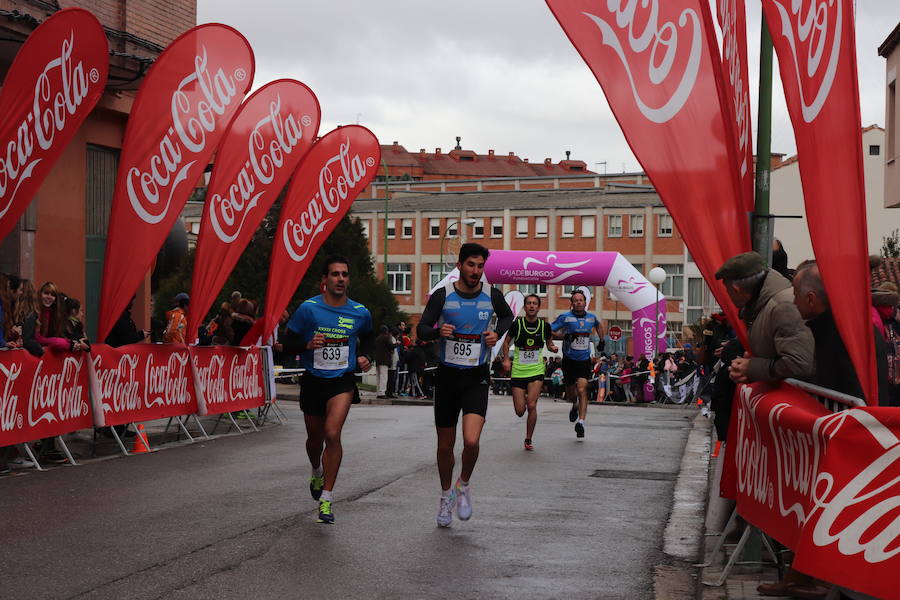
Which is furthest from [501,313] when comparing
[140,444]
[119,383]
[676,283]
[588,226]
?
[588,226]

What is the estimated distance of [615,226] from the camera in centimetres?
8681

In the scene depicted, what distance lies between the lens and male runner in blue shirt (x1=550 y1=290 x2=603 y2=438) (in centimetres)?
1758

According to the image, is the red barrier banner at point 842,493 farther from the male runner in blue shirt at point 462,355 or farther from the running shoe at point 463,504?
the male runner in blue shirt at point 462,355

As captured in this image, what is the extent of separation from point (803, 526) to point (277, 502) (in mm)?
5690

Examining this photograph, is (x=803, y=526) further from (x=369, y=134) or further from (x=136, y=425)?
(x=369, y=134)

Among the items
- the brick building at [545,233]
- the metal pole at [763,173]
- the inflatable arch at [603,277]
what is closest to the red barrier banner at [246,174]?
the metal pole at [763,173]

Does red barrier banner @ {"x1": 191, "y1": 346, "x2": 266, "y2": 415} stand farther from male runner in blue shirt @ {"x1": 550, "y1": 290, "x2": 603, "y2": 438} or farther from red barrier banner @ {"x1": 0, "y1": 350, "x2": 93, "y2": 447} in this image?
male runner in blue shirt @ {"x1": 550, "y1": 290, "x2": 603, "y2": 438}

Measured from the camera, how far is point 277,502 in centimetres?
1032

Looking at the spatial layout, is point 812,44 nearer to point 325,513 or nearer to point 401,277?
point 325,513

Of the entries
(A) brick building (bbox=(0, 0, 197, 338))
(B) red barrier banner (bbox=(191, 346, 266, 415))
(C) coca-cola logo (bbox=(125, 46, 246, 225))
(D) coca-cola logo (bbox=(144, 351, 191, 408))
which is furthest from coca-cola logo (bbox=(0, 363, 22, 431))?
(A) brick building (bbox=(0, 0, 197, 338))

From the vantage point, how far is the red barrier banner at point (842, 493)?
4.89 metres

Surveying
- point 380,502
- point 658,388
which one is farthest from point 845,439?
point 658,388

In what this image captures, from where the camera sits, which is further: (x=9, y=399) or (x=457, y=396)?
(x=9, y=399)

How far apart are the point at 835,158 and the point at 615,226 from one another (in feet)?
268
